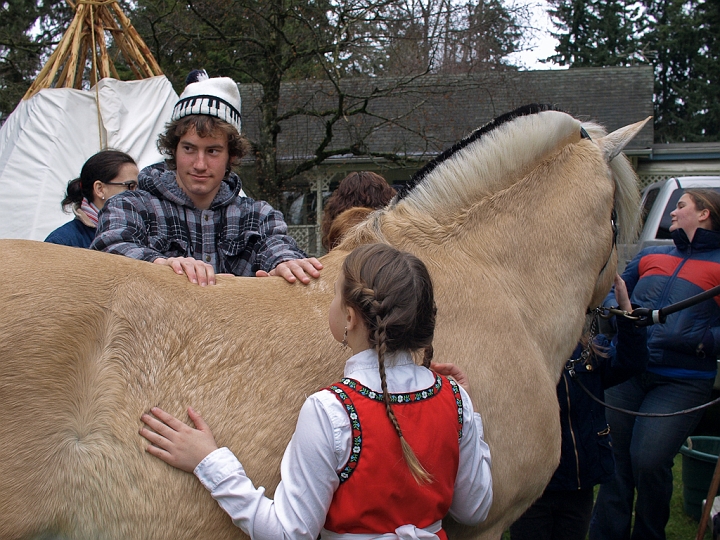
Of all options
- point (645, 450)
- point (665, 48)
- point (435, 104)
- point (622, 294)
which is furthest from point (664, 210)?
point (665, 48)

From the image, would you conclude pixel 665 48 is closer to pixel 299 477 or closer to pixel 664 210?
pixel 664 210

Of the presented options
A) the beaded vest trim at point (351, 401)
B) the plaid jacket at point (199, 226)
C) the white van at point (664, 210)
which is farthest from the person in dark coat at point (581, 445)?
the white van at point (664, 210)

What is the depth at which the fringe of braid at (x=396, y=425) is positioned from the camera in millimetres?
1523

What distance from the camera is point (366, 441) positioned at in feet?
5.10

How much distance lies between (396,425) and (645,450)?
2906 millimetres

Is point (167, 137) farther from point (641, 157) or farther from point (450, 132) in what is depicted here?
point (641, 157)

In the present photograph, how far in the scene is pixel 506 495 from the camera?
204 centimetres

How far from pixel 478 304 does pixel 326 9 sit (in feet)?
30.8

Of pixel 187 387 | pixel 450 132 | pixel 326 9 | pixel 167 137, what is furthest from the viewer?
pixel 450 132

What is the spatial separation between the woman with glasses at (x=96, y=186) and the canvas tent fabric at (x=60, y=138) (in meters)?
2.23

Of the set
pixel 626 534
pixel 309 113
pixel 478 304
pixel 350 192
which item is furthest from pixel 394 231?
pixel 309 113

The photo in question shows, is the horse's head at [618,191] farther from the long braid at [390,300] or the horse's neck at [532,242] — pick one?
the long braid at [390,300]

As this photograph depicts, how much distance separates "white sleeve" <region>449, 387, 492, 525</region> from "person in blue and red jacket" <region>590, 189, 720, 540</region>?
2.48 meters

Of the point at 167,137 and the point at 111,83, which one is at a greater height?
the point at 111,83
